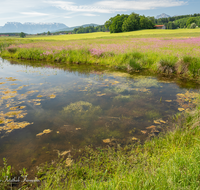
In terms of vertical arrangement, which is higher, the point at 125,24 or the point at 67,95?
the point at 125,24

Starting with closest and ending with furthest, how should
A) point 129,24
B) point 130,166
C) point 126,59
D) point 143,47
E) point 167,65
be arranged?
point 130,166 < point 167,65 < point 126,59 < point 143,47 < point 129,24

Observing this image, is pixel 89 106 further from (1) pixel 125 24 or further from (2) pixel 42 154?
(1) pixel 125 24

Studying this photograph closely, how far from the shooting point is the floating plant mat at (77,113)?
3621 millimetres

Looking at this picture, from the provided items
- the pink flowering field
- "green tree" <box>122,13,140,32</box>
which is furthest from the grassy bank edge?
"green tree" <box>122,13,140,32</box>

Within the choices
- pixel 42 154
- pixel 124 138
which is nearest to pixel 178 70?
pixel 124 138

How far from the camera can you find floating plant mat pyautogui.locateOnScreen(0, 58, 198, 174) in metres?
3.62

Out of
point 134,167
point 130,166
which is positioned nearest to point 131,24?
point 130,166

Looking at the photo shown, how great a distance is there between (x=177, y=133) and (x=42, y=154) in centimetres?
330

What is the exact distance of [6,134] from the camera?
13.2 feet

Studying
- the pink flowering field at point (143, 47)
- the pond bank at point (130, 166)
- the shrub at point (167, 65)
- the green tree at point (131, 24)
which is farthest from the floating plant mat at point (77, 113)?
the green tree at point (131, 24)

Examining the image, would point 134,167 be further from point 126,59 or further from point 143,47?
point 143,47

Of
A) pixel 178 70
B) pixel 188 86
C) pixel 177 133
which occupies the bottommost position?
pixel 177 133

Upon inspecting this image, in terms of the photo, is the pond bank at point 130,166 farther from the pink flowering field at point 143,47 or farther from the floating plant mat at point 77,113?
the pink flowering field at point 143,47

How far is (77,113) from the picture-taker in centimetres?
514
